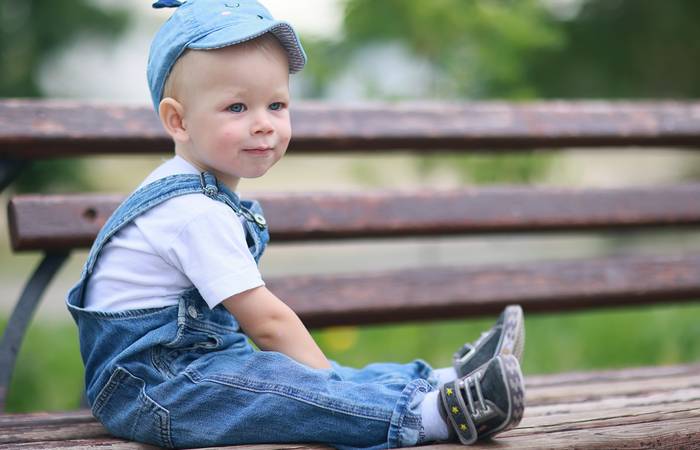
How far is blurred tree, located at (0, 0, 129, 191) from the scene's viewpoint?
23.0 ft

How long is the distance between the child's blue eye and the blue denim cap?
0.39 ft

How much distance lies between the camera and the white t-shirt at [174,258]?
5.17 feet

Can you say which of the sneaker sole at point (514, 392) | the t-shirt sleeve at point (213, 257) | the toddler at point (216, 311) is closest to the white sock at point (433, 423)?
the toddler at point (216, 311)

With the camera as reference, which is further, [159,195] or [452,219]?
[452,219]

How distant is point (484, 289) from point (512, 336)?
0.77 m

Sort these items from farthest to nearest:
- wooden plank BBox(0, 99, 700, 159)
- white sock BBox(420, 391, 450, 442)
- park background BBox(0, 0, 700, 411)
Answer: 1. park background BBox(0, 0, 700, 411)
2. wooden plank BBox(0, 99, 700, 159)
3. white sock BBox(420, 391, 450, 442)

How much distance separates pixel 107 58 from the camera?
8.13 metres

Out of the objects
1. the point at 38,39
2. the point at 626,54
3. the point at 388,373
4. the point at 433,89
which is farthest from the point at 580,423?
the point at 626,54

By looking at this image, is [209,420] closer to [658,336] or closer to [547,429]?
[547,429]

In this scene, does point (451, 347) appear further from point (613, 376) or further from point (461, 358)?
point (461, 358)

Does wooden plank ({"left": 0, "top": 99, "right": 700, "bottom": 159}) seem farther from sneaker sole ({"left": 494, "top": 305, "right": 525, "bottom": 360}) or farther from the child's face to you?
sneaker sole ({"left": 494, "top": 305, "right": 525, "bottom": 360})

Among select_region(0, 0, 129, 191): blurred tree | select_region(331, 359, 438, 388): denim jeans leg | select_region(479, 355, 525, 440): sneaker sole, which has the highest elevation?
select_region(479, 355, 525, 440): sneaker sole

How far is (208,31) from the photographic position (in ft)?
5.23

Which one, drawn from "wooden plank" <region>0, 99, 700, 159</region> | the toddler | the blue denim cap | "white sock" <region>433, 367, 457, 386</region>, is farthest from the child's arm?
"wooden plank" <region>0, 99, 700, 159</region>
